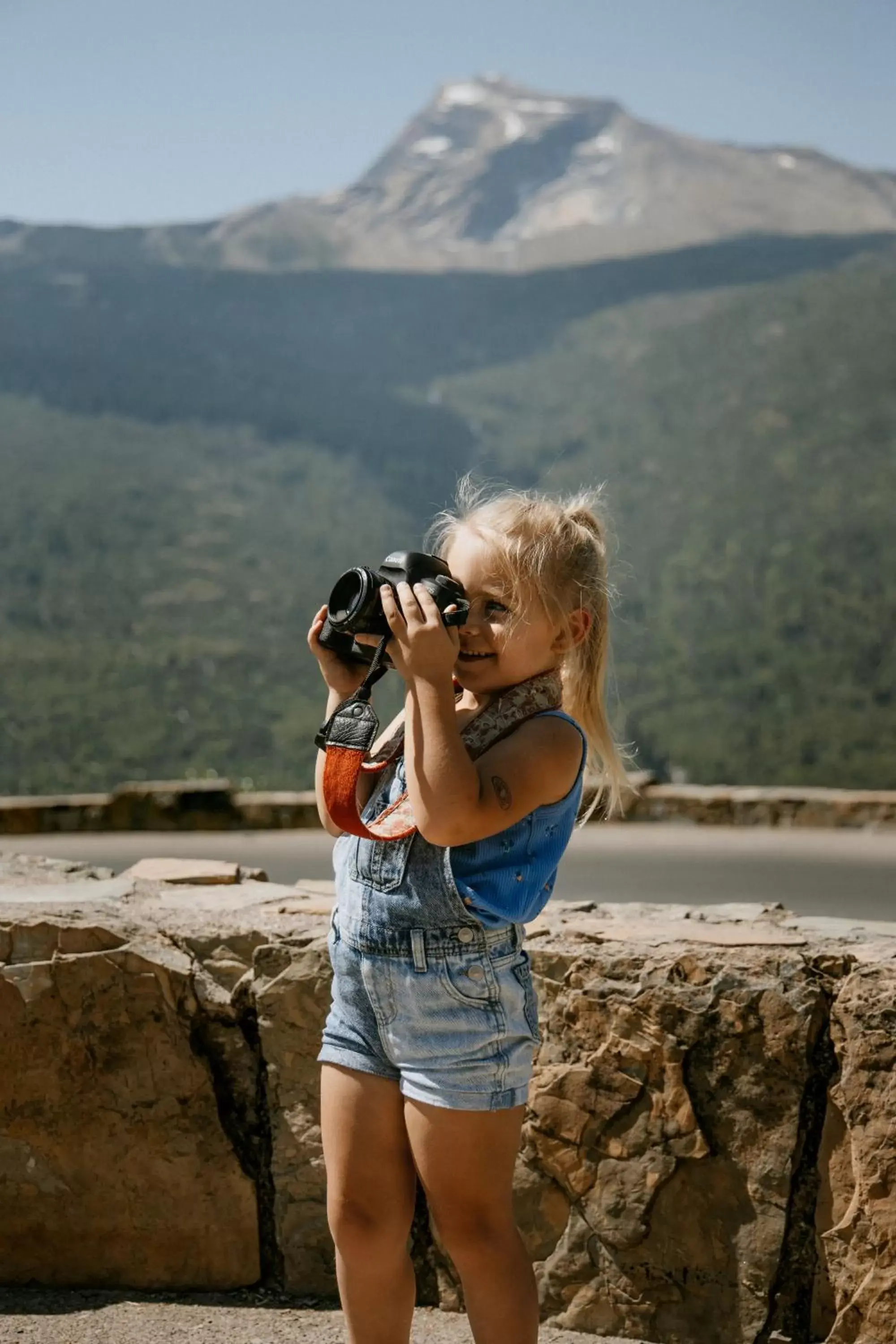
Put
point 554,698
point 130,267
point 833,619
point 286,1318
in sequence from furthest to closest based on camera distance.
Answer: point 130,267
point 833,619
point 286,1318
point 554,698

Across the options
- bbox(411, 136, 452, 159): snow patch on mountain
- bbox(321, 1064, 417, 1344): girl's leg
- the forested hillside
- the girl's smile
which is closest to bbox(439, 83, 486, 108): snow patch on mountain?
bbox(411, 136, 452, 159): snow patch on mountain

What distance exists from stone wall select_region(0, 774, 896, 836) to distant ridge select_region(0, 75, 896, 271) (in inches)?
1613

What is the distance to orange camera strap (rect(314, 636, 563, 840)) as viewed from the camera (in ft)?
6.31

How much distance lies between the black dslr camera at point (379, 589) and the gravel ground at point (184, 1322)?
1193 millimetres

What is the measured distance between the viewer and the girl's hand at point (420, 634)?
1873 millimetres

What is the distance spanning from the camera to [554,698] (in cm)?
207

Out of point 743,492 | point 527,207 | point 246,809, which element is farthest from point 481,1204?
point 527,207

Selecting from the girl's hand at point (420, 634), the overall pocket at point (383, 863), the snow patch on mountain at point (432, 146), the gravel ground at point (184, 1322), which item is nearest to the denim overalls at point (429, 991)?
the overall pocket at point (383, 863)

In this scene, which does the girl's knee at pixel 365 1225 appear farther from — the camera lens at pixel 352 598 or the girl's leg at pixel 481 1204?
the camera lens at pixel 352 598

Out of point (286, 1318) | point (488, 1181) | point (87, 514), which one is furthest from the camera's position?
point (87, 514)

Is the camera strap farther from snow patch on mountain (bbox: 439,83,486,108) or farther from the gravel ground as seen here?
snow patch on mountain (bbox: 439,83,486,108)

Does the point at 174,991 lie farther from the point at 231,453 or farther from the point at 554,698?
the point at 231,453

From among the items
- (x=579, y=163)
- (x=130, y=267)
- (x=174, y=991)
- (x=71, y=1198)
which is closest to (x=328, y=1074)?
(x=174, y=991)

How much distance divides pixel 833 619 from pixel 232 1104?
3005cm
